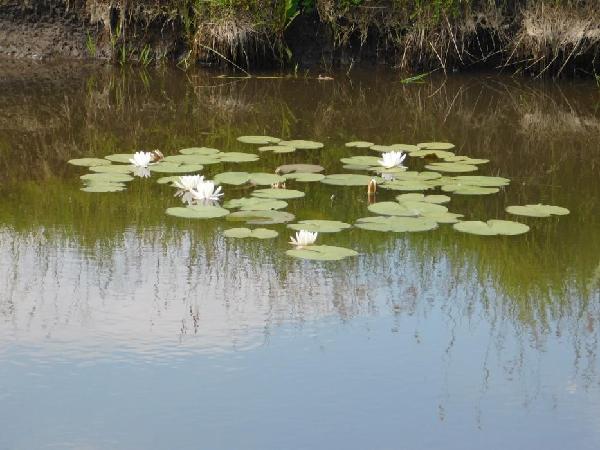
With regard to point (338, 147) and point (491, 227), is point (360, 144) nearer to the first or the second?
point (338, 147)

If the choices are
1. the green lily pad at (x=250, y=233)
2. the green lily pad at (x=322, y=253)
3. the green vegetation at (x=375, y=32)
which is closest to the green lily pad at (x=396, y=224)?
the green lily pad at (x=322, y=253)

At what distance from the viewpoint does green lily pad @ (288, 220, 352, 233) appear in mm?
4520

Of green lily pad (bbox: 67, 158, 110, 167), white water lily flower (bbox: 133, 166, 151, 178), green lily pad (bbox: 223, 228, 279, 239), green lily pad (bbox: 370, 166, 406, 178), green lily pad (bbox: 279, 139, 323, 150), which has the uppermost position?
green lily pad (bbox: 279, 139, 323, 150)

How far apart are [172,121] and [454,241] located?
2757mm

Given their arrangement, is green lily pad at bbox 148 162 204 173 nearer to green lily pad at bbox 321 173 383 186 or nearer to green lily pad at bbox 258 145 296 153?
green lily pad at bbox 258 145 296 153

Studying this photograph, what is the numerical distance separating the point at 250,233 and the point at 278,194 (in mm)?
616

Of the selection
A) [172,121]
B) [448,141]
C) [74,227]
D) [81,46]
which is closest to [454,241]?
[74,227]

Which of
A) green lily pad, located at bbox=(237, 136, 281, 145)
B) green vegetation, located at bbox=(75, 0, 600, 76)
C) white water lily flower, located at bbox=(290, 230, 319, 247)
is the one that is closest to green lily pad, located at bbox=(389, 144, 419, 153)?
green lily pad, located at bbox=(237, 136, 281, 145)

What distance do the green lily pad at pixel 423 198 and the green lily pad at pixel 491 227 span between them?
32 centimetres

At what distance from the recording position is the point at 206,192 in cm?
488

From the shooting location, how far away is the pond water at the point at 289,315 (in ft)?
9.89

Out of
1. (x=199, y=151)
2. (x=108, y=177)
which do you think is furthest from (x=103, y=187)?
(x=199, y=151)

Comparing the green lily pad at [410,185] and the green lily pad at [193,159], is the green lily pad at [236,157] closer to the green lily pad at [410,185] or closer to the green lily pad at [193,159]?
the green lily pad at [193,159]

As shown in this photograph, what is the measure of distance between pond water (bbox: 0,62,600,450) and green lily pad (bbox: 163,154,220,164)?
0.34 ft
